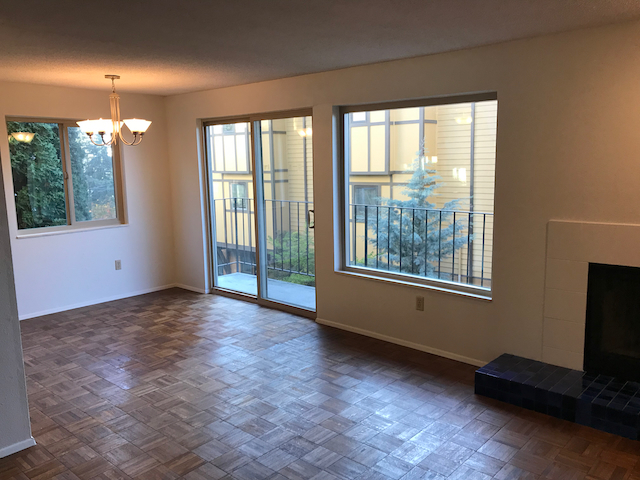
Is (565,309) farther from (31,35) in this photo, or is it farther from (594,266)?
(31,35)

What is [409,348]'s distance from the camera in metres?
4.09

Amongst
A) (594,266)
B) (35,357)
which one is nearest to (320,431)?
(594,266)

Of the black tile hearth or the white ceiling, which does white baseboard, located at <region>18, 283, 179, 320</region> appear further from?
the black tile hearth

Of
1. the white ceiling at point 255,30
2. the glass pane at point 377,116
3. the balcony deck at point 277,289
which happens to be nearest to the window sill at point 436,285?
the balcony deck at point 277,289

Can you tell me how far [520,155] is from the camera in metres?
3.35

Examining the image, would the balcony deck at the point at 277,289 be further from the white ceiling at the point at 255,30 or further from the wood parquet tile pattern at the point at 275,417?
the white ceiling at the point at 255,30

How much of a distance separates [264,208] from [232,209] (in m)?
0.52

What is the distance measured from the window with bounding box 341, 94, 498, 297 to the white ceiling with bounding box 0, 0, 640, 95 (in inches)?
20.1

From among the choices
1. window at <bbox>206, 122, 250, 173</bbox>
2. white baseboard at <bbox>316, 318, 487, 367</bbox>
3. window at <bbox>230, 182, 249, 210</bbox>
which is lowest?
white baseboard at <bbox>316, 318, 487, 367</bbox>

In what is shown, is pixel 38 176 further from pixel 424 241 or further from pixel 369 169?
pixel 424 241

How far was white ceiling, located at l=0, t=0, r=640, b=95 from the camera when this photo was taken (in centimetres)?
244

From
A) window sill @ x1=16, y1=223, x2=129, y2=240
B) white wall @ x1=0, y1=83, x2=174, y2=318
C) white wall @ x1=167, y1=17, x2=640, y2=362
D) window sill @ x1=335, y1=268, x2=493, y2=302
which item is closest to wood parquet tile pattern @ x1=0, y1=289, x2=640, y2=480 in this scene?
white wall @ x1=167, y1=17, x2=640, y2=362

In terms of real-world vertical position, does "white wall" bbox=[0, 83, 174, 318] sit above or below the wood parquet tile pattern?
above

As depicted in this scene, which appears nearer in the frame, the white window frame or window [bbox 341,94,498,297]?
window [bbox 341,94,498,297]
